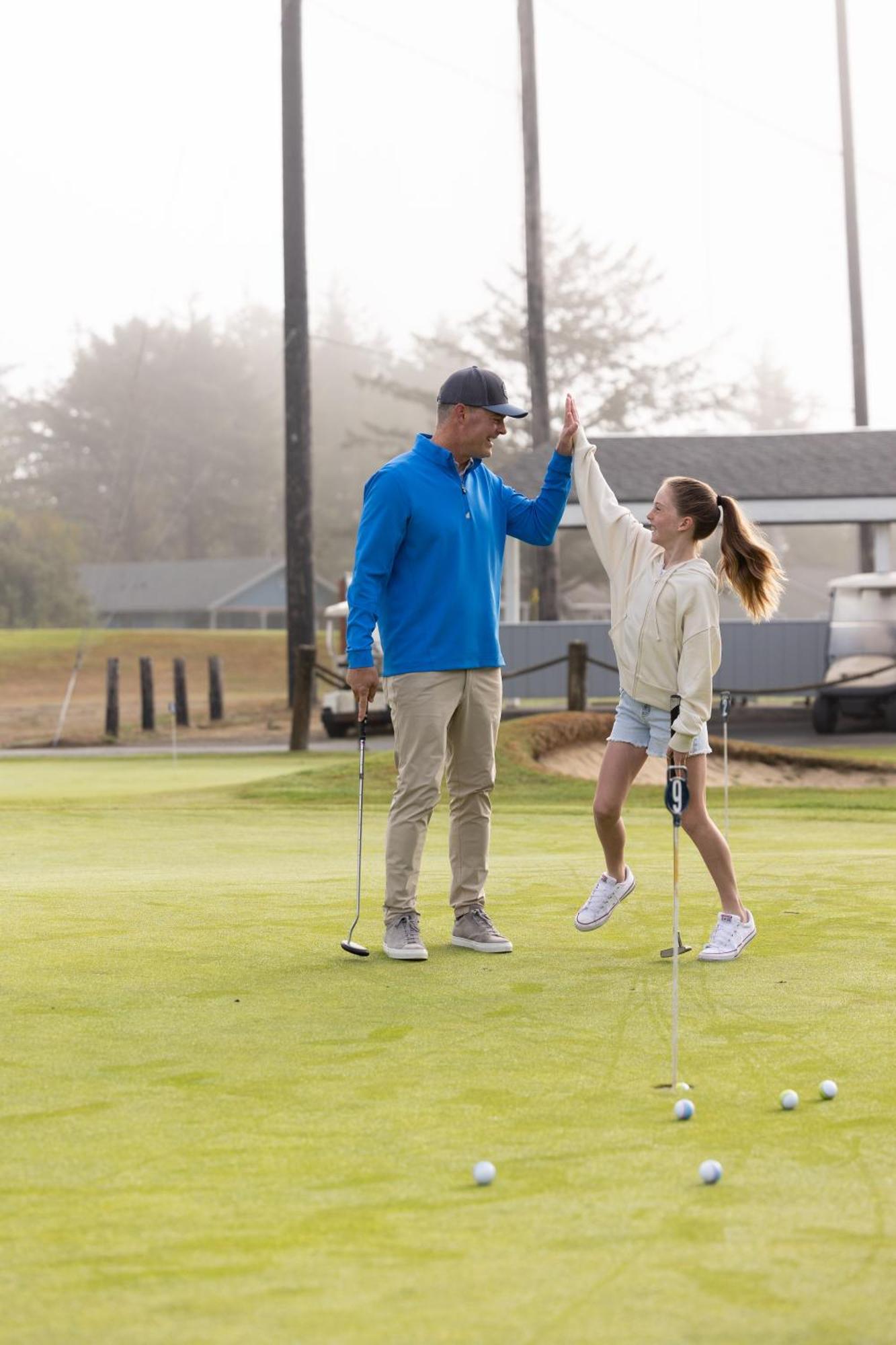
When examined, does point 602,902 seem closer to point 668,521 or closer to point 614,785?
point 614,785

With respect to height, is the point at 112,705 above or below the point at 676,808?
above

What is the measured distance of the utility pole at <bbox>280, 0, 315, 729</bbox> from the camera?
90.3ft

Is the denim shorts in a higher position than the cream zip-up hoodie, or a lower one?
lower

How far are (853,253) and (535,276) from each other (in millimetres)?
8902

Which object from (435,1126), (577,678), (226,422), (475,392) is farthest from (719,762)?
(226,422)

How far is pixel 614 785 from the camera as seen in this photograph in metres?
6.70

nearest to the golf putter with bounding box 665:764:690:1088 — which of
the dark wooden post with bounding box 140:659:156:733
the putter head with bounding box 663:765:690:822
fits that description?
the putter head with bounding box 663:765:690:822

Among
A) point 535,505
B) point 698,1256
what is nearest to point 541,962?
point 535,505

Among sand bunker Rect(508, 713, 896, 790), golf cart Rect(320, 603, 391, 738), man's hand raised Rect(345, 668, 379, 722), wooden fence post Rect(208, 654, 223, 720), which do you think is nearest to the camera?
man's hand raised Rect(345, 668, 379, 722)

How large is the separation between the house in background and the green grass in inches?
2403

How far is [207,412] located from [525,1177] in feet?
270

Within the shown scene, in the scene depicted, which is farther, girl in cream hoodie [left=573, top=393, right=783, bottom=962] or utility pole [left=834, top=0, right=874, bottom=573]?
utility pole [left=834, top=0, right=874, bottom=573]

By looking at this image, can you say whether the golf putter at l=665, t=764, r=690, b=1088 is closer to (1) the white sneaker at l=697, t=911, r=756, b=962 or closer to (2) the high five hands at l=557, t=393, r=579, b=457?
(1) the white sneaker at l=697, t=911, r=756, b=962

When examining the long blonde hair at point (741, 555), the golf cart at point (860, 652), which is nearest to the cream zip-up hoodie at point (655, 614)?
the long blonde hair at point (741, 555)
